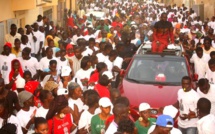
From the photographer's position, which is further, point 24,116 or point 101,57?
point 101,57

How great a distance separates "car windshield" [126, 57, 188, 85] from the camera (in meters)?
9.87

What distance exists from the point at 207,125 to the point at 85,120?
1.73m

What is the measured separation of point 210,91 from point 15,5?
9079 millimetres

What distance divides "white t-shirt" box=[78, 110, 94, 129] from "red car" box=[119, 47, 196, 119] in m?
2.00

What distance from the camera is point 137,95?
9266 mm

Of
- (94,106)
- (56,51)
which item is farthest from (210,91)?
(56,51)

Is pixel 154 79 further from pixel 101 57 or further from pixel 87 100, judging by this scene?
pixel 87 100

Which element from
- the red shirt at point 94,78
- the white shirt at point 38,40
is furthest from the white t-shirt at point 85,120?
the white shirt at point 38,40

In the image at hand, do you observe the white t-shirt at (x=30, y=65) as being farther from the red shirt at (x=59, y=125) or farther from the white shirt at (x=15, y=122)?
the white shirt at (x=15, y=122)

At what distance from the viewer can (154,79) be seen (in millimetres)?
9922

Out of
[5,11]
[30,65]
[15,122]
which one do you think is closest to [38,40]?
[5,11]

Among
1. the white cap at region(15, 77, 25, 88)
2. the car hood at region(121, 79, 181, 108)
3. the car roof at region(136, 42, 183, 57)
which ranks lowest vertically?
the car hood at region(121, 79, 181, 108)

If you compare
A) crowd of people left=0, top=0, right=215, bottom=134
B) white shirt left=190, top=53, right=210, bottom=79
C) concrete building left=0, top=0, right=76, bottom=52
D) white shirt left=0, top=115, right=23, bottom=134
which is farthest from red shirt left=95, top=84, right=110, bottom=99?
concrete building left=0, top=0, right=76, bottom=52

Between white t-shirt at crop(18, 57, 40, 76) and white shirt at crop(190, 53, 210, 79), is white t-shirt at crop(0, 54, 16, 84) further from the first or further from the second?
white shirt at crop(190, 53, 210, 79)
